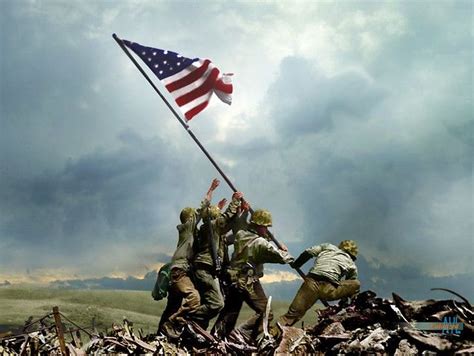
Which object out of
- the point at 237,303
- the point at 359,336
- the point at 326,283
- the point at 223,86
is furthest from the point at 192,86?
the point at 359,336

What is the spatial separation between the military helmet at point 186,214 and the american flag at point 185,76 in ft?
9.42

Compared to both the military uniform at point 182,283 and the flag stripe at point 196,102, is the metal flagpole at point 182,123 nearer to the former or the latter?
the flag stripe at point 196,102

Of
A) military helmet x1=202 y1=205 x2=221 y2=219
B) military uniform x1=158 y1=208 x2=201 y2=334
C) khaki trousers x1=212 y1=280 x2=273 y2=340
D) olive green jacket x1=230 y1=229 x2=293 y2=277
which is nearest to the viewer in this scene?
olive green jacket x1=230 y1=229 x2=293 y2=277

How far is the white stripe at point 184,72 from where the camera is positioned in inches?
601

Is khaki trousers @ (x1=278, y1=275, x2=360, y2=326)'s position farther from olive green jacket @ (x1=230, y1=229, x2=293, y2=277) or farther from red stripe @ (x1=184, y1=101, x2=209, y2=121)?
red stripe @ (x1=184, y1=101, x2=209, y2=121)

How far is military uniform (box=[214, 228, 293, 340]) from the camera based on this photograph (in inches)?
472

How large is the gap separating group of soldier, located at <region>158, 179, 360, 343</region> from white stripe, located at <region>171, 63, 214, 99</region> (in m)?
2.99

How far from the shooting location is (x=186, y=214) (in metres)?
13.0

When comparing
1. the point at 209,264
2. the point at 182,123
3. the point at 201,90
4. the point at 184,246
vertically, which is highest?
the point at 201,90

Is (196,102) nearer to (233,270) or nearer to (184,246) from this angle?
(184,246)

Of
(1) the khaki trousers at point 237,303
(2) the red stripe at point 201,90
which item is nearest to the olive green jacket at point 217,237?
(1) the khaki trousers at point 237,303

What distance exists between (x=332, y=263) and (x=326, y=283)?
39 centimetres

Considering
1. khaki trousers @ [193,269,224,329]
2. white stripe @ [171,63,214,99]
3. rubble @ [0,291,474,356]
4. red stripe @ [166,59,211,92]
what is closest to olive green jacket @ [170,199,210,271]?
khaki trousers @ [193,269,224,329]

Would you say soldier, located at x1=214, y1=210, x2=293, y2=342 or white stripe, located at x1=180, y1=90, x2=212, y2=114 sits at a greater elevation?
white stripe, located at x1=180, y1=90, x2=212, y2=114
